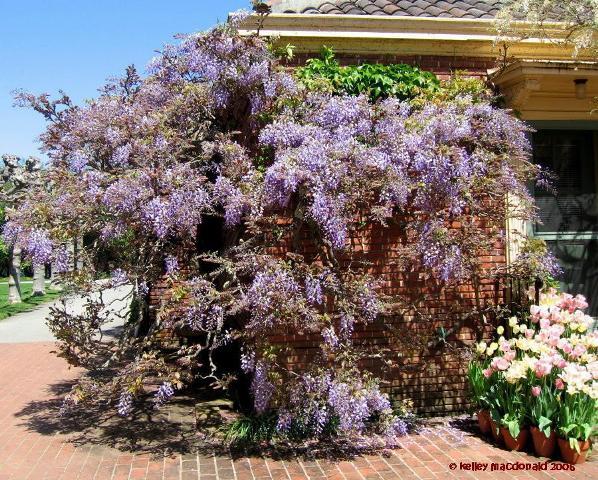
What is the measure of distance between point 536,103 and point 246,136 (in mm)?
3565

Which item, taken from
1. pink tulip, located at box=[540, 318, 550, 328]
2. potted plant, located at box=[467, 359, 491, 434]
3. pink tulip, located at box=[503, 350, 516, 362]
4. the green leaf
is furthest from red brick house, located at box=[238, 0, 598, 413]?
the green leaf

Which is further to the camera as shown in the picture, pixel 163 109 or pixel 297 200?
pixel 163 109

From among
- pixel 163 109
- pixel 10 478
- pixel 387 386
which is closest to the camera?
Result: pixel 10 478

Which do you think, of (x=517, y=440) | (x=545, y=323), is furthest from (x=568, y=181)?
(x=517, y=440)

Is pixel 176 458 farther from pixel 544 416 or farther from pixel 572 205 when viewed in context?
pixel 572 205

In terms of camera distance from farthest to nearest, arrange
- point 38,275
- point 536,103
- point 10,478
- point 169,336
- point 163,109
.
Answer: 1. point 38,275
2. point 169,336
3. point 536,103
4. point 163,109
5. point 10,478

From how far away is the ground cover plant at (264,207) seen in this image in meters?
5.20

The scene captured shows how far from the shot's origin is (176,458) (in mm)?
5551

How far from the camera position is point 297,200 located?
5.64 metres

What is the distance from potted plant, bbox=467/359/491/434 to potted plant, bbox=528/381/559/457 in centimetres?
54

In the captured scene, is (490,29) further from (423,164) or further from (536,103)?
(423,164)

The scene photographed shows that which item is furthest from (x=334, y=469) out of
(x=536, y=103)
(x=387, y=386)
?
(x=536, y=103)

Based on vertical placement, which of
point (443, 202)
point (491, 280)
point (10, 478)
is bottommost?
point (10, 478)

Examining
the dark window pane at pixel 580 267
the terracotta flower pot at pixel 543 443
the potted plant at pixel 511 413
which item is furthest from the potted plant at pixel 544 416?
the dark window pane at pixel 580 267
